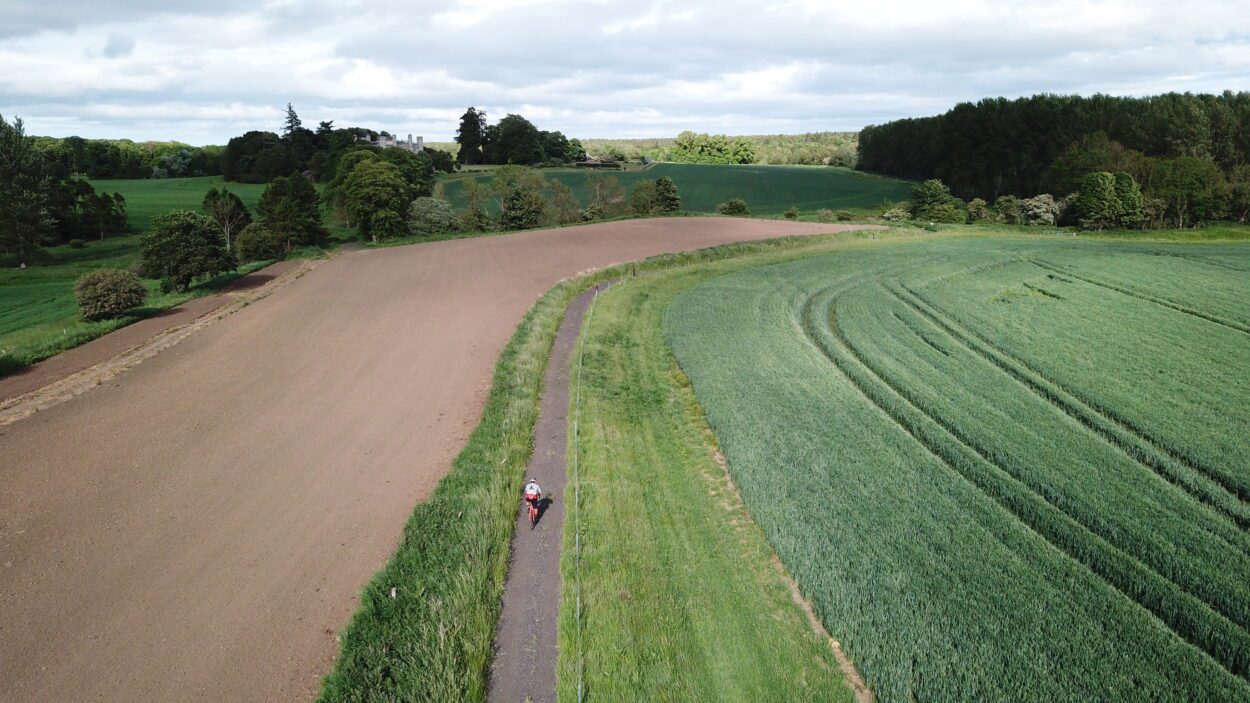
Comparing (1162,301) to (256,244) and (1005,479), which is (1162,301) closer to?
(1005,479)

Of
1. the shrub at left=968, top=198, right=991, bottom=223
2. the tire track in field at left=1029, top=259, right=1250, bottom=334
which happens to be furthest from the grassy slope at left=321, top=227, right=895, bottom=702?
the shrub at left=968, top=198, right=991, bottom=223

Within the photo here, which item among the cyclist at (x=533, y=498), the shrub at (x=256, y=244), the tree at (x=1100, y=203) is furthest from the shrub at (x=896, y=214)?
the cyclist at (x=533, y=498)

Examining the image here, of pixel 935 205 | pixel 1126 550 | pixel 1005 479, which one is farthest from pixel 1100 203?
pixel 1126 550

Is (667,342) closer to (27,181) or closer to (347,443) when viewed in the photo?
(347,443)

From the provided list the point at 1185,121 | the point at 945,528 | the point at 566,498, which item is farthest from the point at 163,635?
the point at 1185,121

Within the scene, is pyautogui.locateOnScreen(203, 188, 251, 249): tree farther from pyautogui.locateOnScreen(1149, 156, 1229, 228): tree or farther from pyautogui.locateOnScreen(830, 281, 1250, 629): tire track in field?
pyautogui.locateOnScreen(1149, 156, 1229, 228): tree

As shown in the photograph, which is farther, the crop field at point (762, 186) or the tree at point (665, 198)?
the crop field at point (762, 186)

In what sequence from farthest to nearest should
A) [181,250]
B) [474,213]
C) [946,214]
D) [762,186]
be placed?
[762,186] → [946,214] → [474,213] → [181,250]

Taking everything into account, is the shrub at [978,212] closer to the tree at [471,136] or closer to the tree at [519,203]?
the tree at [519,203]
